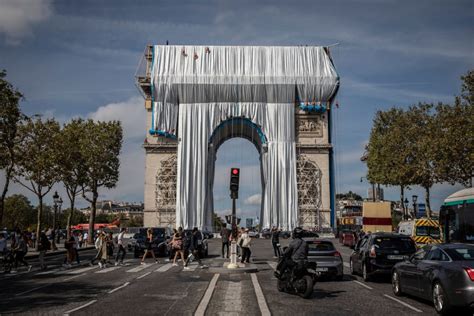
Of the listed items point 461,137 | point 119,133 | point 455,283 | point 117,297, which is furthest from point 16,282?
point 119,133

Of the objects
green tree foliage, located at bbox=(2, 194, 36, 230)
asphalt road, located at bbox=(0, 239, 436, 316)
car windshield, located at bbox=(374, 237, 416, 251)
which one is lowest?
asphalt road, located at bbox=(0, 239, 436, 316)

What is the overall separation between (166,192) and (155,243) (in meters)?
31.7

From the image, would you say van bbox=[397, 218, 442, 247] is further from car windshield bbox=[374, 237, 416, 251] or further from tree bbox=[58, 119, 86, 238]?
tree bbox=[58, 119, 86, 238]

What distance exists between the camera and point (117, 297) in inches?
498

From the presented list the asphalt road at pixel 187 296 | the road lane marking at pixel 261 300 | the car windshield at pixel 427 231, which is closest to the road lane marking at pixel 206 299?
the asphalt road at pixel 187 296

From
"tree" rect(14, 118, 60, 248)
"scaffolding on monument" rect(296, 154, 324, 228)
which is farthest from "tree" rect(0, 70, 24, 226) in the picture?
"scaffolding on monument" rect(296, 154, 324, 228)

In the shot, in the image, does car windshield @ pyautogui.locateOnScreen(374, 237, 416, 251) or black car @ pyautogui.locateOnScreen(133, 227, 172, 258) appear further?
black car @ pyautogui.locateOnScreen(133, 227, 172, 258)

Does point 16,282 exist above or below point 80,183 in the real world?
below

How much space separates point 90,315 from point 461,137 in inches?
1059

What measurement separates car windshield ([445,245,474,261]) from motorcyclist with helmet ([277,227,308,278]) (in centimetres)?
345

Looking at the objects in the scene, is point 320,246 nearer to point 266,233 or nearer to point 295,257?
point 295,257

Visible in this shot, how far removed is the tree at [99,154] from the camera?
45.5m

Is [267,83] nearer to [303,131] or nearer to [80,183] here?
[303,131]

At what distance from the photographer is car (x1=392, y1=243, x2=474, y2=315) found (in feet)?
31.2
